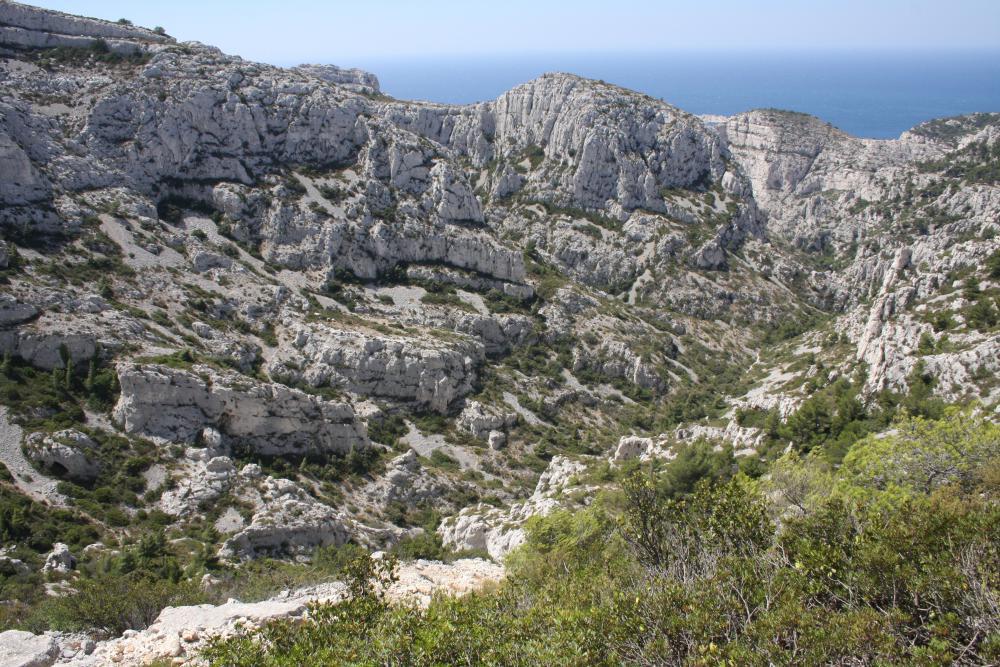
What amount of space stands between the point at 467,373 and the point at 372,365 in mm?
10758

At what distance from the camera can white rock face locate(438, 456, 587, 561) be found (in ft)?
125

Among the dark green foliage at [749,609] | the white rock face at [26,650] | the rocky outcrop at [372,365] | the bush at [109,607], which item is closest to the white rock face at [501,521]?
the bush at [109,607]

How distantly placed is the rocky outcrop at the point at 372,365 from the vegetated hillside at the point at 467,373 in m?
0.31

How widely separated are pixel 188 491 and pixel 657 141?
98141 mm

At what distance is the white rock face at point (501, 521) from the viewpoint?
125 ft

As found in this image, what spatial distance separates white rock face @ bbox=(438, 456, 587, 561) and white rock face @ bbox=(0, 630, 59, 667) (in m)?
21.9

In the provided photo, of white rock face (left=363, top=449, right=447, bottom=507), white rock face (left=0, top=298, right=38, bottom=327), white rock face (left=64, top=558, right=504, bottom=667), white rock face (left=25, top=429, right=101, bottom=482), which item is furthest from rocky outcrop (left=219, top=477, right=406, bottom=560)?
white rock face (left=0, top=298, right=38, bottom=327)

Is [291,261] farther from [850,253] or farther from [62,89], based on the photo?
[850,253]

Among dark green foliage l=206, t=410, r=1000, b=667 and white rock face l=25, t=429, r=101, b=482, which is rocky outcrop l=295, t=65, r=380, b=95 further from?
dark green foliage l=206, t=410, r=1000, b=667

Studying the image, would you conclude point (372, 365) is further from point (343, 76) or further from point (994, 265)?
point (343, 76)

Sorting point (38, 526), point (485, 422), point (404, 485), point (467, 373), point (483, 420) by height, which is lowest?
point (404, 485)

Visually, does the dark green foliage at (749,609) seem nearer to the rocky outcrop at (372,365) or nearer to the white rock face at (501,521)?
the white rock face at (501,521)

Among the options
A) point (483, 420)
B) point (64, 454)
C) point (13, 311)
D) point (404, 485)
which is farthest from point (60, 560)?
point (483, 420)

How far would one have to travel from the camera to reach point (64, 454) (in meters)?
38.5
